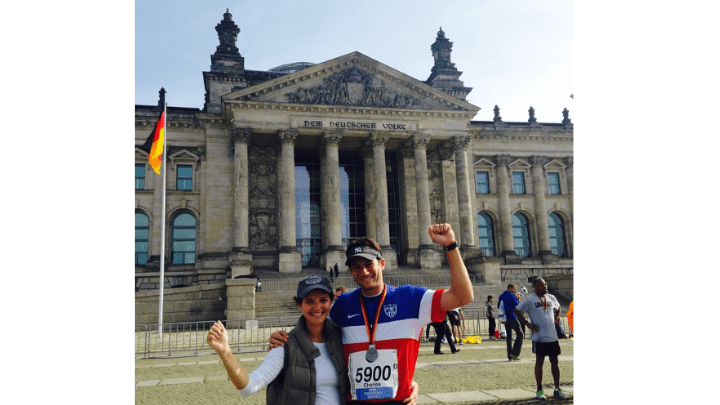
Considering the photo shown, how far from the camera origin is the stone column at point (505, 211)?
38125 mm

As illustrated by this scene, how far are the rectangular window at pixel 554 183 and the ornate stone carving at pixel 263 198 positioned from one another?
23.1 m

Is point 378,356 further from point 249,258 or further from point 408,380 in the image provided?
point 249,258

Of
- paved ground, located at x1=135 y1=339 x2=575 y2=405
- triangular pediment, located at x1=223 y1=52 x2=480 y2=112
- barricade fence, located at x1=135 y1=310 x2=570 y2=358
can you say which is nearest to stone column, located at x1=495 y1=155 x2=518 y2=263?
triangular pediment, located at x1=223 y1=52 x2=480 y2=112

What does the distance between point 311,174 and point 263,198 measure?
4.11 metres

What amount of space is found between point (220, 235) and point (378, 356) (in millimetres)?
31347

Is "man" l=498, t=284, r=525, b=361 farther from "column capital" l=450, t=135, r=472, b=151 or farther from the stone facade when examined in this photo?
"column capital" l=450, t=135, r=472, b=151

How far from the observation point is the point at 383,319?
345 centimetres

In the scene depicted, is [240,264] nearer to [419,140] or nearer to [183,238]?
[183,238]

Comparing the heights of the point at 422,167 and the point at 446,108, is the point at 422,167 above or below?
below

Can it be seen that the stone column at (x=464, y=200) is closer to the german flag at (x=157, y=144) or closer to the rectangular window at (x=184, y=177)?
the rectangular window at (x=184, y=177)

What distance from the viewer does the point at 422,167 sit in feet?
113

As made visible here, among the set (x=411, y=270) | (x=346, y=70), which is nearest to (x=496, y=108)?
(x=346, y=70)

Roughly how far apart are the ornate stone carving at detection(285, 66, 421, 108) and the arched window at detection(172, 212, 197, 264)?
436 inches

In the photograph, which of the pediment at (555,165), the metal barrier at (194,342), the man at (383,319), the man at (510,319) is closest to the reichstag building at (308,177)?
the pediment at (555,165)
